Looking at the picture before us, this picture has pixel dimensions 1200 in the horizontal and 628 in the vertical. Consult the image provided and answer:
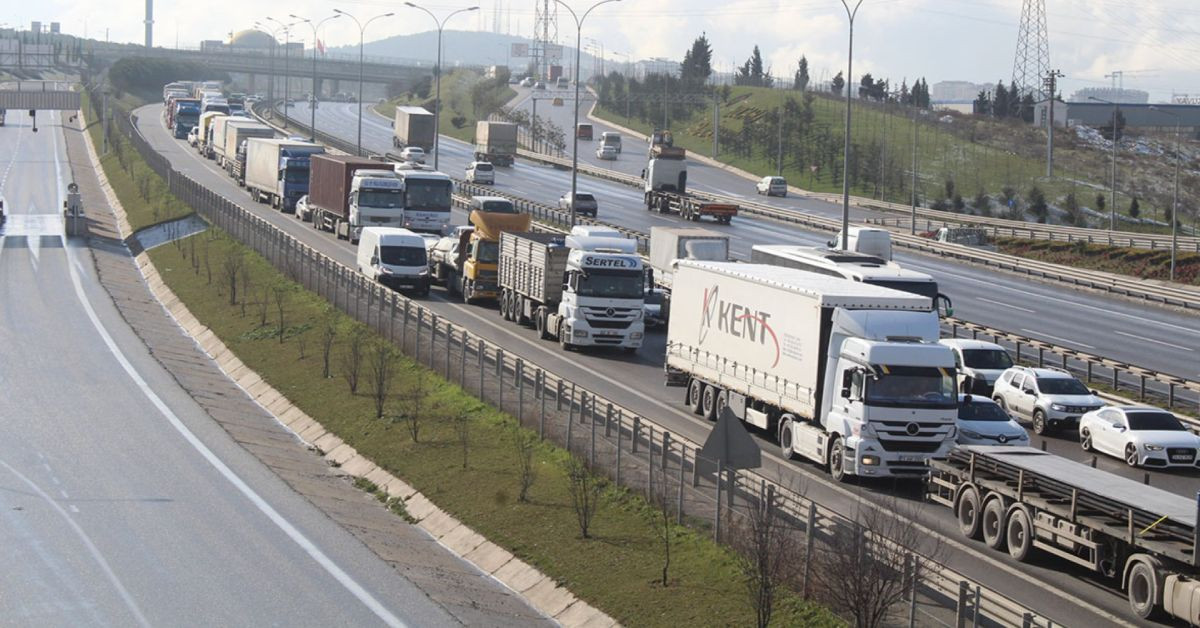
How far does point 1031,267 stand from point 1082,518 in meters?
50.2

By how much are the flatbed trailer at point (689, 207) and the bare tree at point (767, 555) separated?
64663 millimetres

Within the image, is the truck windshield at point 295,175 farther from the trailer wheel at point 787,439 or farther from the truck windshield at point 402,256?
the trailer wheel at point 787,439

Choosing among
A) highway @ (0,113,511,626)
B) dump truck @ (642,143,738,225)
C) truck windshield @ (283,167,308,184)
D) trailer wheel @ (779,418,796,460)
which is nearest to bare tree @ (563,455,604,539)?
highway @ (0,113,511,626)

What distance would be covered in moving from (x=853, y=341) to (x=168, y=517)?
13.3 metres

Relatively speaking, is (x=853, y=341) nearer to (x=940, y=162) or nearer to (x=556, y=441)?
(x=556, y=441)

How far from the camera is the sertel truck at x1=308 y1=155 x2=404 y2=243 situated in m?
68.0

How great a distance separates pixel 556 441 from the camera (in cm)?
3145

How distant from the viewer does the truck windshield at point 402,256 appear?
185 ft

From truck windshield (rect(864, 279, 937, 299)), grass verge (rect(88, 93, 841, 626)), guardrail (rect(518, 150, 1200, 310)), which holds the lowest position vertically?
grass verge (rect(88, 93, 841, 626))

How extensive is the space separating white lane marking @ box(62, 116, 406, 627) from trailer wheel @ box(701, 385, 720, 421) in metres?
10.4

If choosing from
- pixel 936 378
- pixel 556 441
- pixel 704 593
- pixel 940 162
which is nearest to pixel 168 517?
pixel 556 441

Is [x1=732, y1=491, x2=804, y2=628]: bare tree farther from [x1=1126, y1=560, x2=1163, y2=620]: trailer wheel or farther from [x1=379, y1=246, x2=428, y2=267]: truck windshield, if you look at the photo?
[x1=379, y1=246, x2=428, y2=267]: truck windshield

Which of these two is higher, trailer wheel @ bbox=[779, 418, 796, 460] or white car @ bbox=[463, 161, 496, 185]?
white car @ bbox=[463, 161, 496, 185]

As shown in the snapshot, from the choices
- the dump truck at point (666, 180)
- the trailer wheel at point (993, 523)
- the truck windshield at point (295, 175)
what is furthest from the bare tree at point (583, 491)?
the dump truck at point (666, 180)
